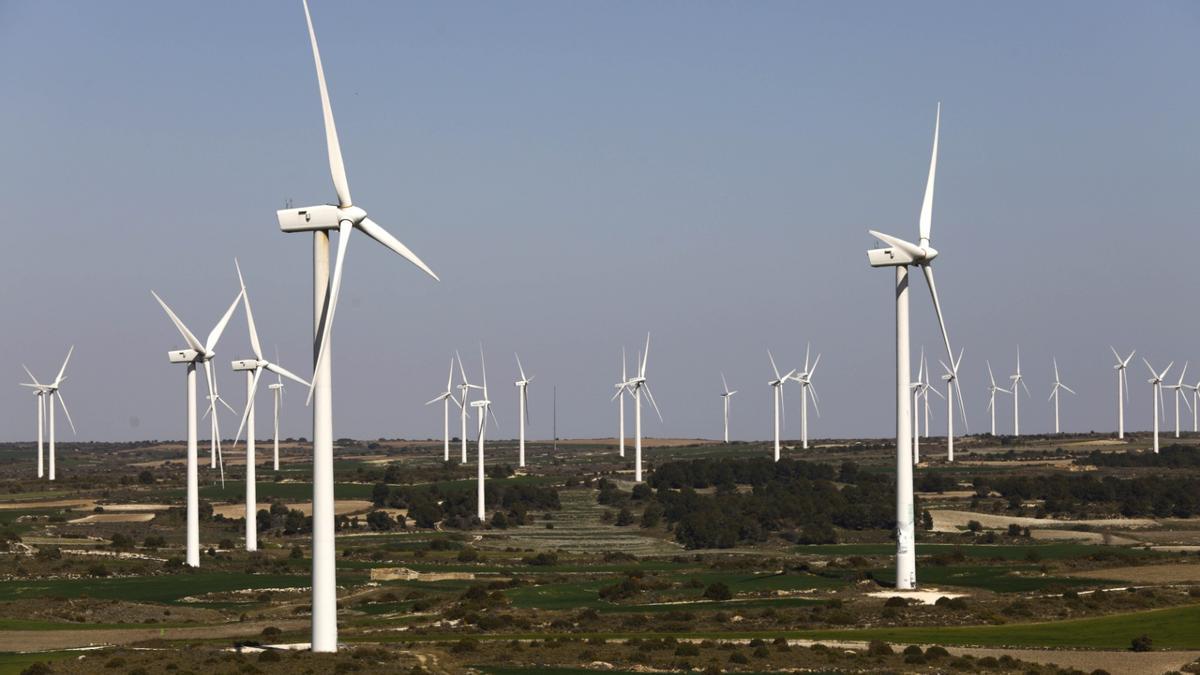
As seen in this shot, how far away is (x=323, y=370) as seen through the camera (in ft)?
179

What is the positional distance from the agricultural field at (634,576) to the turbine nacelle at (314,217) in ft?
47.5

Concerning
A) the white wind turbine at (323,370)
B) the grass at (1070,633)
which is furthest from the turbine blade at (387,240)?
the grass at (1070,633)

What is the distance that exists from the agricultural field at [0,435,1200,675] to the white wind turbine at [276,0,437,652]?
1918 mm

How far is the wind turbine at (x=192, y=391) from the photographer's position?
102438 mm

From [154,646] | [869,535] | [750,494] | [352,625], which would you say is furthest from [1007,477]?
[154,646]

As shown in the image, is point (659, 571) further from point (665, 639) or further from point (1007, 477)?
point (1007, 477)

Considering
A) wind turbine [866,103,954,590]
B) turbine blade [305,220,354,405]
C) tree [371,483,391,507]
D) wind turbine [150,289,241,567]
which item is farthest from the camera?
tree [371,483,391,507]

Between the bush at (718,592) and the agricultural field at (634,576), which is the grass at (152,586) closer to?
the agricultural field at (634,576)

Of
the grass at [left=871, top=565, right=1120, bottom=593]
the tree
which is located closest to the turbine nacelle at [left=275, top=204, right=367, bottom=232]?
the grass at [left=871, top=565, right=1120, bottom=593]

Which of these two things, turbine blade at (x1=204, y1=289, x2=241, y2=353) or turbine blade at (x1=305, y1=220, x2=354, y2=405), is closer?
turbine blade at (x1=305, y1=220, x2=354, y2=405)

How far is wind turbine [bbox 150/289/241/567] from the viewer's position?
102438 millimetres

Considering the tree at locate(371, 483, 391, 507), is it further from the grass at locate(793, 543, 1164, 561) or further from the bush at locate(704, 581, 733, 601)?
the bush at locate(704, 581, 733, 601)

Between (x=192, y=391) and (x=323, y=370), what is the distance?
51.8 m

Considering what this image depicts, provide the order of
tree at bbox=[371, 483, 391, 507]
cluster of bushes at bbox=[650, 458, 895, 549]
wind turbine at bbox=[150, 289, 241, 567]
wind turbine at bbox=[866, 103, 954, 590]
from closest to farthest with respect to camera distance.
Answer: wind turbine at bbox=[866, 103, 954, 590] → wind turbine at bbox=[150, 289, 241, 567] → cluster of bushes at bbox=[650, 458, 895, 549] → tree at bbox=[371, 483, 391, 507]
